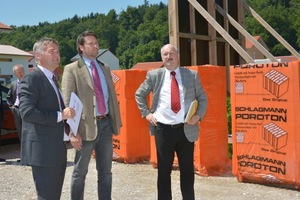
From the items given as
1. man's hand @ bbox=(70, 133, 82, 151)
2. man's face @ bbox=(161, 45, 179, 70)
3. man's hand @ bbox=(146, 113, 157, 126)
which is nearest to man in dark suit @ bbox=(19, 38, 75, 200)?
man's hand @ bbox=(70, 133, 82, 151)

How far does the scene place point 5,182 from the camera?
5.92 metres

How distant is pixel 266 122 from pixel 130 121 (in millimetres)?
2626

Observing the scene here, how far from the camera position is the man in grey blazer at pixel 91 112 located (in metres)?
3.71

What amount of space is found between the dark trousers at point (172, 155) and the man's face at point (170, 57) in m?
0.62

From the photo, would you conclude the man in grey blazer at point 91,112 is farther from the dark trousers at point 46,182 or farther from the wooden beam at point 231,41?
the wooden beam at point 231,41

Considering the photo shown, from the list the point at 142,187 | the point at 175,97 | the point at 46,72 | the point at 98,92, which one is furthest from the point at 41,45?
the point at 142,187

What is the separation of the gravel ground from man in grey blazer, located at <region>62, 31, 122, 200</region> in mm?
1158

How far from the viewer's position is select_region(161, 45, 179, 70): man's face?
396cm

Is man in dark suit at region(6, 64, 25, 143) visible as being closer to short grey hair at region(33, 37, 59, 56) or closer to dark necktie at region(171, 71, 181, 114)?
dark necktie at region(171, 71, 181, 114)

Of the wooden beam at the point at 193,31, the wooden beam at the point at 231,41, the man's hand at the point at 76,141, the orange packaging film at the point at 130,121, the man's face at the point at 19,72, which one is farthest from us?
the wooden beam at the point at 193,31

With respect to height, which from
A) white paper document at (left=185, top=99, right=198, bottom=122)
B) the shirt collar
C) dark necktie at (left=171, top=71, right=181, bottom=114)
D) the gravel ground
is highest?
the shirt collar

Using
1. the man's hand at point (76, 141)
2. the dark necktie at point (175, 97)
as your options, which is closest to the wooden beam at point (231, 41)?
the dark necktie at point (175, 97)

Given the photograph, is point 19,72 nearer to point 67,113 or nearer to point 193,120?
point 193,120

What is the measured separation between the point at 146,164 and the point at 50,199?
3882 millimetres
